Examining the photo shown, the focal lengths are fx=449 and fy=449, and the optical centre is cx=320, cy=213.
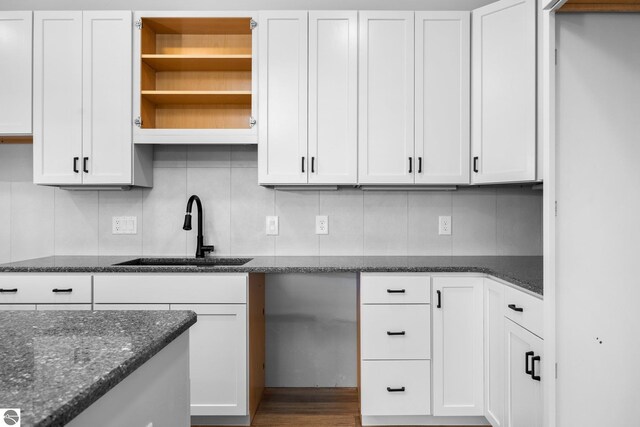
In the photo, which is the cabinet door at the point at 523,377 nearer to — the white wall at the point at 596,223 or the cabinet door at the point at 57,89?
the white wall at the point at 596,223

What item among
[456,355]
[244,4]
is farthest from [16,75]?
[456,355]

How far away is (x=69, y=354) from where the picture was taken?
0.82 m

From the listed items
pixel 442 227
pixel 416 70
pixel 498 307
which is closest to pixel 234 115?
pixel 416 70

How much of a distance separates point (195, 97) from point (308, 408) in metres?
1.93

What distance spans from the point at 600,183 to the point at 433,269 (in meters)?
0.92

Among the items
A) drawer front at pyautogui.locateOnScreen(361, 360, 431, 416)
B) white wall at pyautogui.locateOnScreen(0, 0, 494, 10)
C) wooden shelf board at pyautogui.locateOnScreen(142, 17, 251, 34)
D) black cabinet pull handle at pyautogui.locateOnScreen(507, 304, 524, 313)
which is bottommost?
drawer front at pyautogui.locateOnScreen(361, 360, 431, 416)

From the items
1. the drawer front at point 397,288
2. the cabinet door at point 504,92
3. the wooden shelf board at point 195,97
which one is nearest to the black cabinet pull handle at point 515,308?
the drawer front at point 397,288

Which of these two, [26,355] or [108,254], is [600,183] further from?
[108,254]

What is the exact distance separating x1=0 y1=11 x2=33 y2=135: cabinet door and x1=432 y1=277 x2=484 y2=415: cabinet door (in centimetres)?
248

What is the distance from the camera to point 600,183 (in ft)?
5.01

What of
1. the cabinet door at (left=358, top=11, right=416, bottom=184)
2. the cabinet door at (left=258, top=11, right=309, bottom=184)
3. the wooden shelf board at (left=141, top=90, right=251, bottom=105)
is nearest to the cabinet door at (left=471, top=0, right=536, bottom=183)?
the cabinet door at (left=358, top=11, right=416, bottom=184)

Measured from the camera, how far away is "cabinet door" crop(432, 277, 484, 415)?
7.45ft

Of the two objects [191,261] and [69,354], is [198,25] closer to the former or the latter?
[191,261]

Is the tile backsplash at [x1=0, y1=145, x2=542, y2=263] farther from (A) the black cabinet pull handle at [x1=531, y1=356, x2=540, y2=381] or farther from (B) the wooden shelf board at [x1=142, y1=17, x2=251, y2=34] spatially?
(A) the black cabinet pull handle at [x1=531, y1=356, x2=540, y2=381]
